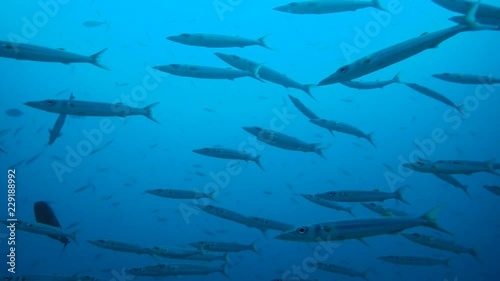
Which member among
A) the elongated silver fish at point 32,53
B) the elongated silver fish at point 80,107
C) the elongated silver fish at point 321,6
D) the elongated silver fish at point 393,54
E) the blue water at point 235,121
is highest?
the elongated silver fish at point 32,53

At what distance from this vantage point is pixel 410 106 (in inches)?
1185

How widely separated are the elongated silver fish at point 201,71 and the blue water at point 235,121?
46.9 ft

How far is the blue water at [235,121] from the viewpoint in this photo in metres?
23.0

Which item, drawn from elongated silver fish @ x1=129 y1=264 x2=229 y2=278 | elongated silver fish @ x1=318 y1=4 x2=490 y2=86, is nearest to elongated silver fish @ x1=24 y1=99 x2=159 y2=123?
elongated silver fish @ x1=129 y1=264 x2=229 y2=278

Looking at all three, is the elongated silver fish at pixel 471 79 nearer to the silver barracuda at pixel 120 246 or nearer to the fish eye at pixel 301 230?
the fish eye at pixel 301 230

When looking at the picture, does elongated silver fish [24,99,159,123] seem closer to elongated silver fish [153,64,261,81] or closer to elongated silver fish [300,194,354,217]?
elongated silver fish [153,64,261,81]

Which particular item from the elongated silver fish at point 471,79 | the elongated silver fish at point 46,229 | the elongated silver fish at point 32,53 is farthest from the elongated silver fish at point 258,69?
the elongated silver fish at point 46,229

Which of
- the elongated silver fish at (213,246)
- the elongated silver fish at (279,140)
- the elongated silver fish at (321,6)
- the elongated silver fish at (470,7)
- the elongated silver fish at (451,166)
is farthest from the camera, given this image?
the elongated silver fish at (213,246)


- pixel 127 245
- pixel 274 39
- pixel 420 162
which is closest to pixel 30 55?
pixel 127 245

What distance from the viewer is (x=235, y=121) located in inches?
1199

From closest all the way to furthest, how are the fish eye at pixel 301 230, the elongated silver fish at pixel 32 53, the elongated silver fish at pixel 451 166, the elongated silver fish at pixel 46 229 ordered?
the fish eye at pixel 301 230 < the elongated silver fish at pixel 32 53 < the elongated silver fish at pixel 46 229 < the elongated silver fish at pixel 451 166

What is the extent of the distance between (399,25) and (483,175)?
1469 centimetres

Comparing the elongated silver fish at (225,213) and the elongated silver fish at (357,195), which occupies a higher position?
the elongated silver fish at (357,195)

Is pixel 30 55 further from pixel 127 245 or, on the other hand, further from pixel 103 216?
pixel 103 216
